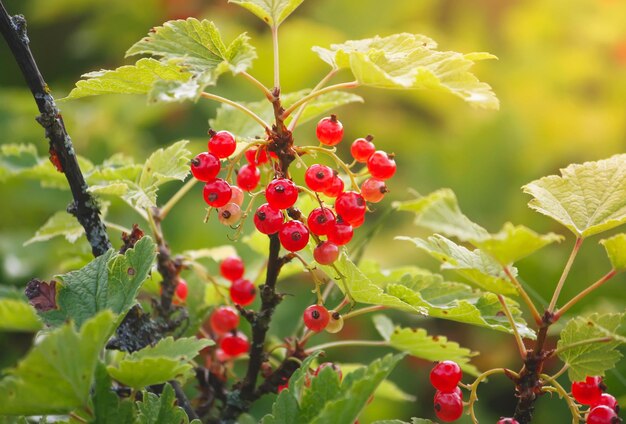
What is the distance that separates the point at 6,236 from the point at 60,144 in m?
1.37

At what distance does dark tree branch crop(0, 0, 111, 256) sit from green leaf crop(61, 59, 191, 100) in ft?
0.11

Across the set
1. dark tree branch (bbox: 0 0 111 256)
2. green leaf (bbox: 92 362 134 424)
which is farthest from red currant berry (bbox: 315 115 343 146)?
green leaf (bbox: 92 362 134 424)

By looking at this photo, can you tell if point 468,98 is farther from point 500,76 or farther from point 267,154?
point 500,76

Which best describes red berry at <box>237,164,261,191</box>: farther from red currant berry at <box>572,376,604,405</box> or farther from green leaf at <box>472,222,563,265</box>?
red currant berry at <box>572,376,604,405</box>

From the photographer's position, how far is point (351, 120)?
321 centimetres

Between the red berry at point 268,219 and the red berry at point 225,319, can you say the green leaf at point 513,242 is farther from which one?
the red berry at point 225,319

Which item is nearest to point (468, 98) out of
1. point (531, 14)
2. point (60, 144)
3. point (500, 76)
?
point (60, 144)

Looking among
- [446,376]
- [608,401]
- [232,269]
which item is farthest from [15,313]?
[608,401]

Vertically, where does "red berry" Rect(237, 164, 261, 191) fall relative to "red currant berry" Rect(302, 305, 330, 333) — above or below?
above

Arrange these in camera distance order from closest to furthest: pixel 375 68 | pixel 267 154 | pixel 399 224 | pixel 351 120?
1. pixel 375 68
2. pixel 267 154
3. pixel 399 224
4. pixel 351 120

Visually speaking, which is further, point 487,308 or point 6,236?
point 6,236

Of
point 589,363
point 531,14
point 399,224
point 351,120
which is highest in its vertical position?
point 589,363

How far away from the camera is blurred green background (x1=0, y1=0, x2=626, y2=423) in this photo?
2398mm

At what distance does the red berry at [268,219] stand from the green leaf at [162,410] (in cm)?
24
